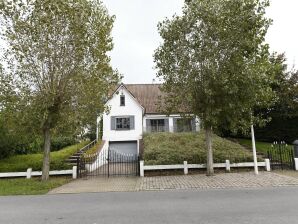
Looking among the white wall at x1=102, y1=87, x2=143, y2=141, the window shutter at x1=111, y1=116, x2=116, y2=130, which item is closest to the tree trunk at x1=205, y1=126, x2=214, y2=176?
the white wall at x1=102, y1=87, x2=143, y2=141

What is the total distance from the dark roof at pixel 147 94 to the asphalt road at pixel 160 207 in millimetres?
18364

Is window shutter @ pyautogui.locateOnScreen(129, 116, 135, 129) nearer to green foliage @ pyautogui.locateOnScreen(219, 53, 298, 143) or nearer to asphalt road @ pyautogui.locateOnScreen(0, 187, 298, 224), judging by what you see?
green foliage @ pyautogui.locateOnScreen(219, 53, 298, 143)

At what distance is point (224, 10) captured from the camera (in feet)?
41.5

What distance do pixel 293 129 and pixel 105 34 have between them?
61.5 feet

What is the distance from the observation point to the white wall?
84.6 ft

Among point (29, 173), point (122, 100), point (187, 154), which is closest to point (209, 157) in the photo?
point (187, 154)

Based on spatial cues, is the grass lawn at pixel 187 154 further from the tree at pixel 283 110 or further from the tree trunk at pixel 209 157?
the tree at pixel 283 110

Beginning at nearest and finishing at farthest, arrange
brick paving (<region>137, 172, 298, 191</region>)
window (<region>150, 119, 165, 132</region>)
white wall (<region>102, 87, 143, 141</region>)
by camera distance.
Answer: brick paving (<region>137, 172, 298, 191</region>) < white wall (<region>102, 87, 143, 141</region>) < window (<region>150, 119, 165, 132</region>)

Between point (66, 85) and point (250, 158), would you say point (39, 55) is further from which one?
point (250, 158)

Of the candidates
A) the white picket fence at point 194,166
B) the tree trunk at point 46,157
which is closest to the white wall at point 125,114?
the white picket fence at point 194,166

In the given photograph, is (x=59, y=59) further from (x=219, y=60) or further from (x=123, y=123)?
(x=123, y=123)

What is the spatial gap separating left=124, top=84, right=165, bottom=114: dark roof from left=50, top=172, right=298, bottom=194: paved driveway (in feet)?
48.1

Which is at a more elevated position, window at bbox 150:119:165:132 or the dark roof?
the dark roof

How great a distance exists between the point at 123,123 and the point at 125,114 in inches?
38.4
